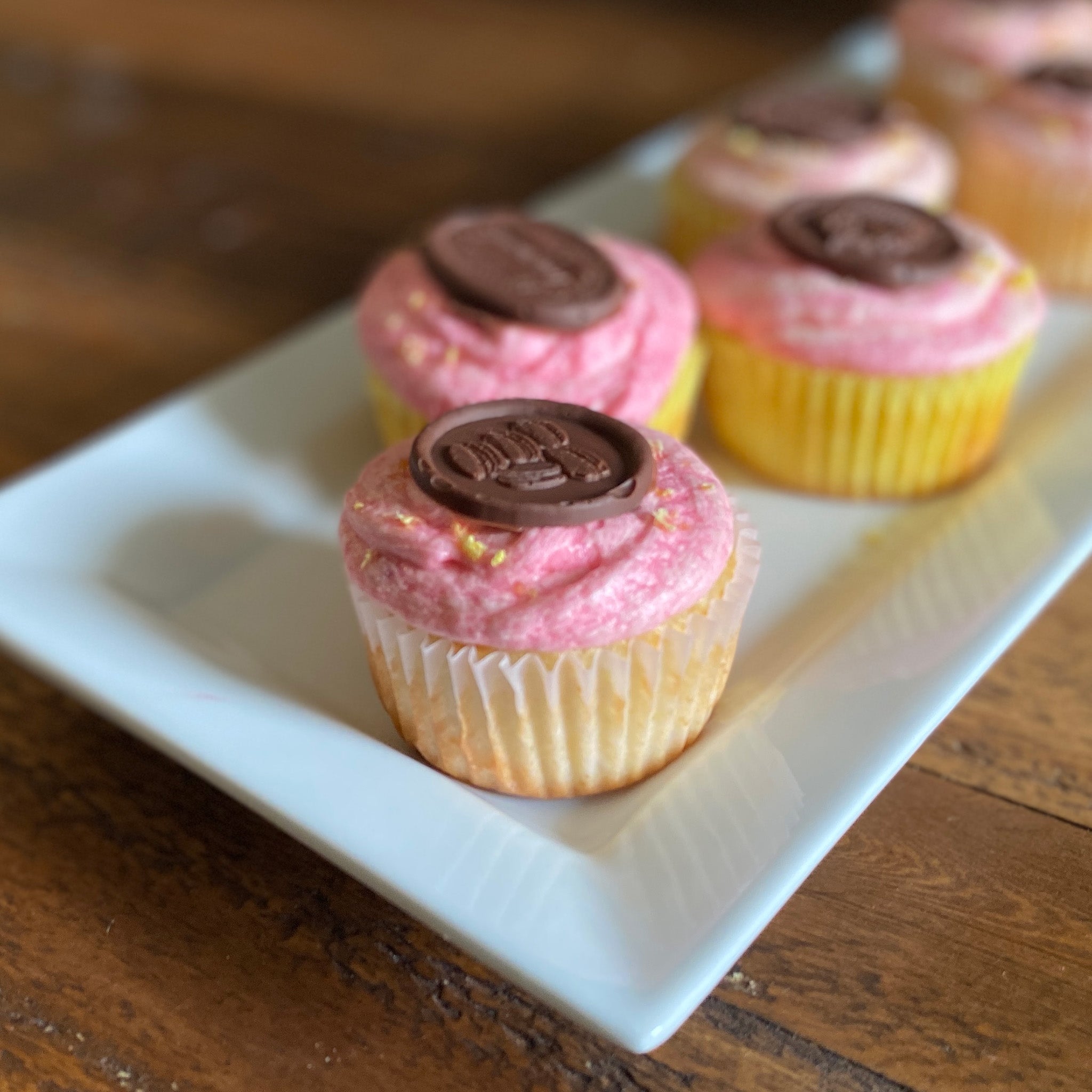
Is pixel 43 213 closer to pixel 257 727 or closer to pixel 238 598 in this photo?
pixel 238 598

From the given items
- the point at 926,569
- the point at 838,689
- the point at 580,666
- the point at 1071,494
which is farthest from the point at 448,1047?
the point at 1071,494

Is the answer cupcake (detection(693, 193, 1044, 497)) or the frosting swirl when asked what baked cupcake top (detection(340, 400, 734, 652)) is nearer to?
cupcake (detection(693, 193, 1044, 497))

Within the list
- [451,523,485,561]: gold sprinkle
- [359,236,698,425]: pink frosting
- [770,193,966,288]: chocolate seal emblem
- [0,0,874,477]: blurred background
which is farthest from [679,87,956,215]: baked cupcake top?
[451,523,485,561]: gold sprinkle

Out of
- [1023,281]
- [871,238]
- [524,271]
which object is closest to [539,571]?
[524,271]

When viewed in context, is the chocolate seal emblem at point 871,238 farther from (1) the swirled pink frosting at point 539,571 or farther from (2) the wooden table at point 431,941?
(1) the swirled pink frosting at point 539,571

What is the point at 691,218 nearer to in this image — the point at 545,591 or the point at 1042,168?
the point at 1042,168
